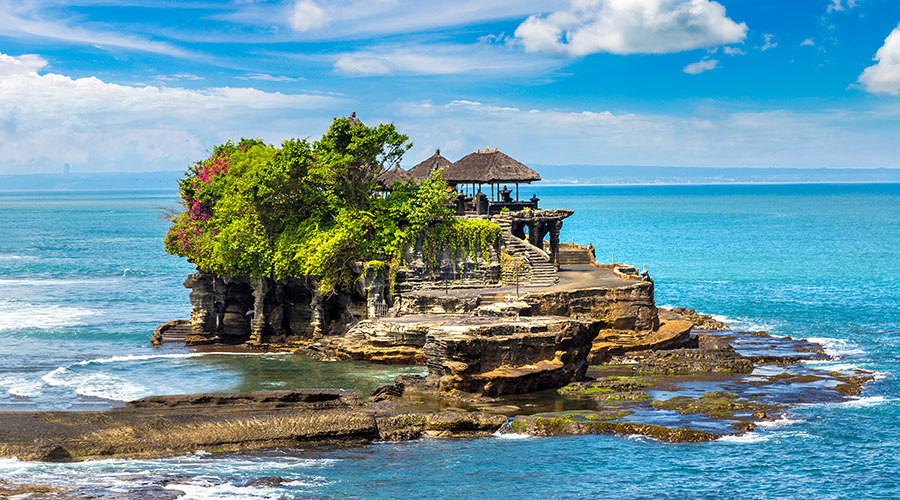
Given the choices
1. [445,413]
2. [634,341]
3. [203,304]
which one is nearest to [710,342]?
[634,341]

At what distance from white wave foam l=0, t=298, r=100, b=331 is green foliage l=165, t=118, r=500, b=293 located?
592 inches

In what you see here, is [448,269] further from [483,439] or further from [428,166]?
[483,439]

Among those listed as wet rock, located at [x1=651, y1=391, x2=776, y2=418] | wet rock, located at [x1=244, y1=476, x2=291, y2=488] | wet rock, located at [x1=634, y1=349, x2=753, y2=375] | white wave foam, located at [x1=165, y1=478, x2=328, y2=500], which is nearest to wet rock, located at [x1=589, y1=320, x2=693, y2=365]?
wet rock, located at [x1=634, y1=349, x2=753, y2=375]

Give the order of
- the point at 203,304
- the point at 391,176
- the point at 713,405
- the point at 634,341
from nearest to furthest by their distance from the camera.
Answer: the point at 713,405 < the point at 634,341 < the point at 203,304 < the point at 391,176

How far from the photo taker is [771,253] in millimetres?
121812

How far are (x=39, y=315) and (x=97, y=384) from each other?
27.7 m

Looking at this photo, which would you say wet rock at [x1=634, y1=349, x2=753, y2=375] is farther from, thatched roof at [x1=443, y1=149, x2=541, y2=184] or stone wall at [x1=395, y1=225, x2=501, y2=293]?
thatched roof at [x1=443, y1=149, x2=541, y2=184]

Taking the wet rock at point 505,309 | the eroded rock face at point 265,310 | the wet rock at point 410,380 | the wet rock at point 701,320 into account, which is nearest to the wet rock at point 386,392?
the wet rock at point 410,380

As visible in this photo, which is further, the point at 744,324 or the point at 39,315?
the point at 39,315

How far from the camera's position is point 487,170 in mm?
61031

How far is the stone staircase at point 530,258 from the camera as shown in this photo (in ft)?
185

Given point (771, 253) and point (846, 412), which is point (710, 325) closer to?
point (846, 412)

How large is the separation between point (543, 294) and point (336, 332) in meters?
13.2

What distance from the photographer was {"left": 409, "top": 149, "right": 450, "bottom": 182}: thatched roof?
6269cm
